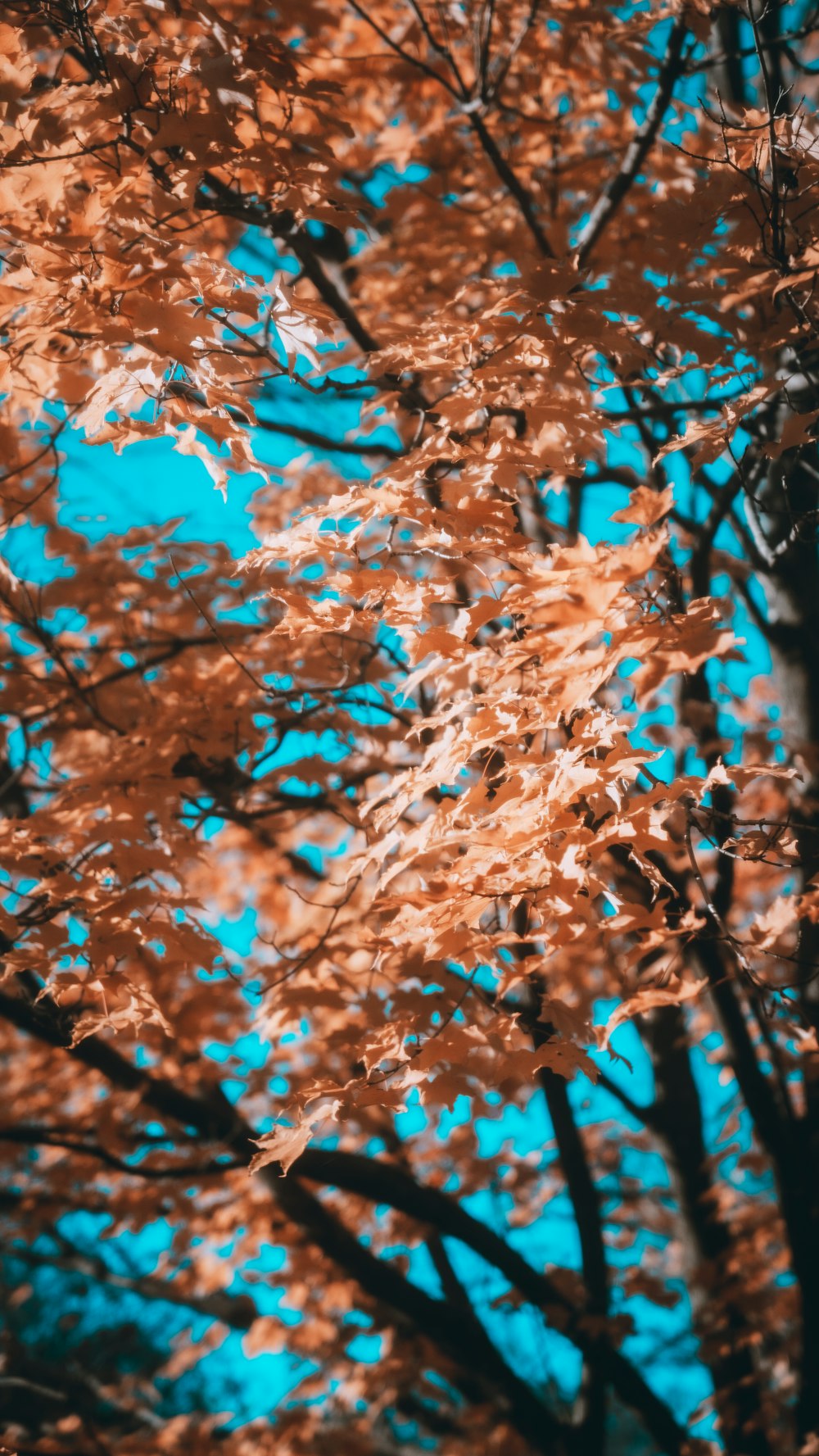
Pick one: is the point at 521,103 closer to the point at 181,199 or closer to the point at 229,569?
the point at 229,569

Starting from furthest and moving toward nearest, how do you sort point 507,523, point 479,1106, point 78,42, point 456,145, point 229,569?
point 456,145, point 229,569, point 479,1106, point 78,42, point 507,523

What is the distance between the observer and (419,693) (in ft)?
10.0

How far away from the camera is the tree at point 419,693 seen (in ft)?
5.98

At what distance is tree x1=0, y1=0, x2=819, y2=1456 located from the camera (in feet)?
5.98

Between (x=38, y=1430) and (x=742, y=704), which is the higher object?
(x=742, y=704)

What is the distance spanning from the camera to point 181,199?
6.29ft

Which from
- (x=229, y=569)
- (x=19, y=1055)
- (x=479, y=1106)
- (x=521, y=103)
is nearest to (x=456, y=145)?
(x=521, y=103)

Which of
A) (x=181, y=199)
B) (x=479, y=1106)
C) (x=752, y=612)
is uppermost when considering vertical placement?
(x=752, y=612)

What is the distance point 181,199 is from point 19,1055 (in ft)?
15.9

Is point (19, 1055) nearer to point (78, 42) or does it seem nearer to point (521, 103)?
point (78, 42)

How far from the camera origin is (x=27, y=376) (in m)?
2.15

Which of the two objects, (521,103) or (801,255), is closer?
(801,255)

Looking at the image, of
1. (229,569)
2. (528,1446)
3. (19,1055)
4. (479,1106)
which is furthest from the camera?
(19,1055)

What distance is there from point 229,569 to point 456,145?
2.19 meters
